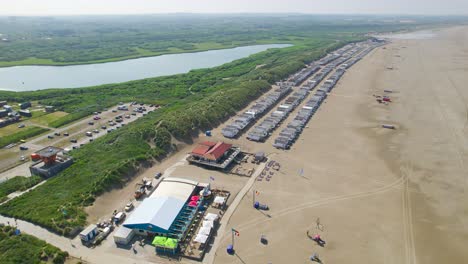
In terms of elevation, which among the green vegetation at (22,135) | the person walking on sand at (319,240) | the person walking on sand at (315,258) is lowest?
the person walking on sand at (315,258)

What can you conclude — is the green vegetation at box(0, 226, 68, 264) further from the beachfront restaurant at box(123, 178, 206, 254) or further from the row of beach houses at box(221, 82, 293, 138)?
the row of beach houses at box(221, 82, 293, 138)

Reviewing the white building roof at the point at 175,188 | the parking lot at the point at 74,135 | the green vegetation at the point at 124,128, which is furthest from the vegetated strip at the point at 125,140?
the white building roof at the point at 175,188

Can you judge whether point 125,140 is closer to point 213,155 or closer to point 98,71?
point 213,155

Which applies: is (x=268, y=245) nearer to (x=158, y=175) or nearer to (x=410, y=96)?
(x=158, y=175)

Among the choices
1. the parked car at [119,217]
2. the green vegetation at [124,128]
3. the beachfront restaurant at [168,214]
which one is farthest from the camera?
the green vegetation at [124,128]

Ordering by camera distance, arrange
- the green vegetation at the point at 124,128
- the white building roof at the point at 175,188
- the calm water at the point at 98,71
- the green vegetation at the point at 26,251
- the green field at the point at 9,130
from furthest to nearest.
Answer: the calm water at the point at 98,71, the green field at the point at 9,130, the white building roof at the point at 175,188, the green vegetation at the point at 124,128, the green vegetation at the point at 26,251

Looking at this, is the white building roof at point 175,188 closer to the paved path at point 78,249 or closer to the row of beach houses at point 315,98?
the paved path at point 78,249

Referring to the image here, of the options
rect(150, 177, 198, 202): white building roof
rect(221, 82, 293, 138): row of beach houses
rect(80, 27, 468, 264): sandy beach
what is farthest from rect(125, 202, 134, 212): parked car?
rect(221, 82, 293, 138): row of beach houses

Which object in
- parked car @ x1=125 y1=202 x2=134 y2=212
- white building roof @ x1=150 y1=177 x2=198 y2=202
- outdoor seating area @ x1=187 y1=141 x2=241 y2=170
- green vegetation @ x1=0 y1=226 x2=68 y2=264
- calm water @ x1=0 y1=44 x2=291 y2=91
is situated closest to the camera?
green vegetation @ x1=0 y1=226 x2=68 y2=264
